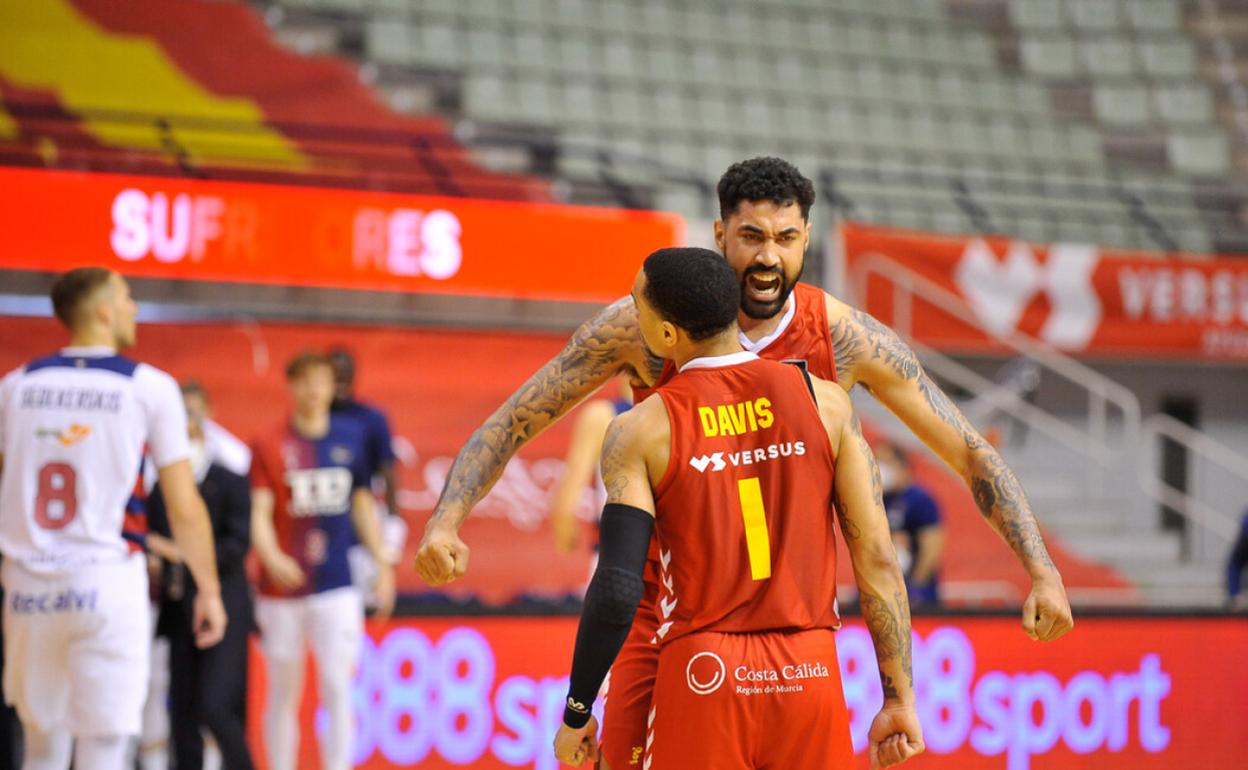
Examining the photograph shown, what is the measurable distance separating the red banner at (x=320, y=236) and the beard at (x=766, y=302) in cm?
797

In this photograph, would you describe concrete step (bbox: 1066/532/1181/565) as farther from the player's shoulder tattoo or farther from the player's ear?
the player's ear

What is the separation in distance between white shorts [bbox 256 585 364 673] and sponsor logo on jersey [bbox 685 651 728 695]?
3.92 m

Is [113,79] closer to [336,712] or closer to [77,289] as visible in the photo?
[336,712]

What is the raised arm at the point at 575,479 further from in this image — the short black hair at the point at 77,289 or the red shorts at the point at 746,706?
the red shorts at the point at 746,706

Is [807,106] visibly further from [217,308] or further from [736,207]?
[736,207]

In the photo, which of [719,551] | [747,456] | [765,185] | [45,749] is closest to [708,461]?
[747,456]

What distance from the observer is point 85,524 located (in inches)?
205

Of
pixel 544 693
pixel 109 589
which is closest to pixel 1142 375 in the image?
pixel 544 693

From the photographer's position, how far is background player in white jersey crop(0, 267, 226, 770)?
514cm

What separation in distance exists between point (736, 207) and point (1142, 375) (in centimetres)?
1311

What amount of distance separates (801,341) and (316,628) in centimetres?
384

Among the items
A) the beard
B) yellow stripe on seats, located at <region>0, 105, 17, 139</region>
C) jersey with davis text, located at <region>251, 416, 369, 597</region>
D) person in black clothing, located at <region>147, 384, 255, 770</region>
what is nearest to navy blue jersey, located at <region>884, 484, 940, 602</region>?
jersey with davis text, located at <region>251, 416, 369, 597</region>

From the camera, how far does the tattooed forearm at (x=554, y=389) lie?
12.9ft

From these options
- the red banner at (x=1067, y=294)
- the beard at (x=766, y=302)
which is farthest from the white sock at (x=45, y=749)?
the red banner at (x=1067, y=294)
